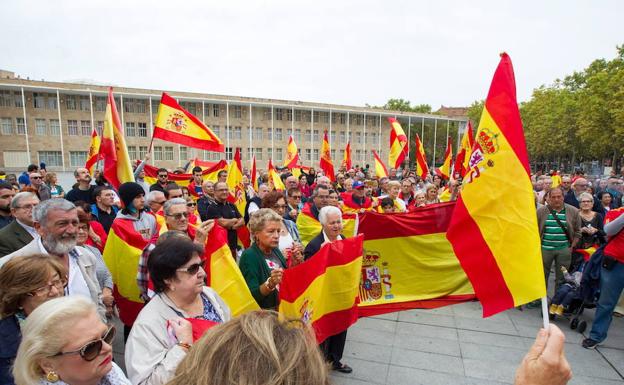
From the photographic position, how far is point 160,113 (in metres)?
7.72

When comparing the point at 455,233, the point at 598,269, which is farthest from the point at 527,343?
the point at 455,233

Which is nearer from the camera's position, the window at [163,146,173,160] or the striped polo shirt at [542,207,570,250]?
the striped polo shirt at [542,207,570,250]

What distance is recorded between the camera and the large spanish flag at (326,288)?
3424mm

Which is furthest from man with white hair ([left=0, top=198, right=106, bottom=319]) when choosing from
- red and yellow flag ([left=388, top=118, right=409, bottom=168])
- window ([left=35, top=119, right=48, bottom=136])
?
window ([left=35, top=119, right=48, bottom=136])

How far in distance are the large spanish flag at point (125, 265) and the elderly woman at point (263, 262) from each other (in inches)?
54.9

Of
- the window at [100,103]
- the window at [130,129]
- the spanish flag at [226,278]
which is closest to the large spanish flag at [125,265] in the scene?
the spanish flag at [226,278]

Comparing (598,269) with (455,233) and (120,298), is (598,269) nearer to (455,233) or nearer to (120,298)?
(455,233)

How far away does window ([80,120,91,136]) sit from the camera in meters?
42.6

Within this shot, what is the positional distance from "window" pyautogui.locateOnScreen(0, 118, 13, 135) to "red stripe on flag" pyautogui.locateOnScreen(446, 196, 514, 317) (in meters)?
50.3

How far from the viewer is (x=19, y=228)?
3656 millimetres

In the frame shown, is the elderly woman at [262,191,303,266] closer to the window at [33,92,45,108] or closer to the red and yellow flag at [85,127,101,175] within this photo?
the red and yellow flag at [85,127,101,175]

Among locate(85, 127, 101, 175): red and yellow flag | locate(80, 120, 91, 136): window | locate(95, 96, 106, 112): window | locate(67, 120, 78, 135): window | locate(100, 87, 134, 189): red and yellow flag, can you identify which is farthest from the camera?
locate(95, 96, 106, 112): window

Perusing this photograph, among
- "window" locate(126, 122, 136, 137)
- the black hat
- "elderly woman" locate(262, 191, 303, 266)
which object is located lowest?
"elderly woman" locate(262, 191, 303, 266)

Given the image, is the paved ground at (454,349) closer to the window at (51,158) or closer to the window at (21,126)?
the window at (51,158)
